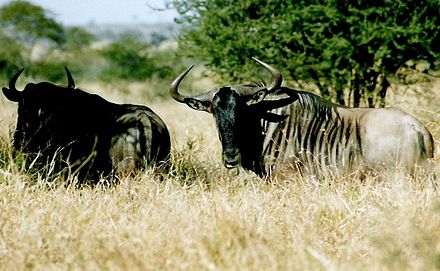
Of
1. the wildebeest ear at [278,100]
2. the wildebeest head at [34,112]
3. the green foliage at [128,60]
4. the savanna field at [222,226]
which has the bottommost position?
the green foliage at [128,60]

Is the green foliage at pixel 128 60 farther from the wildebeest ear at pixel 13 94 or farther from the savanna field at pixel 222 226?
the savanna field at pixel 222 226

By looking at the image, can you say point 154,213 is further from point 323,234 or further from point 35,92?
point 35,92

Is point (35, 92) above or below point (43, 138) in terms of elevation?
above

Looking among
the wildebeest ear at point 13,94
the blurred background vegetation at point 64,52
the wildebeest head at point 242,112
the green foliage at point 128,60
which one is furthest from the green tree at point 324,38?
the green foliage at point 128,60

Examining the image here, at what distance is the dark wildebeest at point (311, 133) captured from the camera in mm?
5594

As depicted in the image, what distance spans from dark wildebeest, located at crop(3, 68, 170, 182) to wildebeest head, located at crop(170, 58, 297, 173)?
481mm

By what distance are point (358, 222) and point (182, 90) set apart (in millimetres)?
12683

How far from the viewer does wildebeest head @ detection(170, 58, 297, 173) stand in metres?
5.48

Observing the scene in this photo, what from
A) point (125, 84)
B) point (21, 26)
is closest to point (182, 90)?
point (125, 84)

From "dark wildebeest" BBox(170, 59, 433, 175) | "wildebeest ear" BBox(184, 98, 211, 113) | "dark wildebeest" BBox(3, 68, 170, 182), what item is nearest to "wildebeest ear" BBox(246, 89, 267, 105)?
"dark wildebeest" BBox(170, 59, 433, 175)

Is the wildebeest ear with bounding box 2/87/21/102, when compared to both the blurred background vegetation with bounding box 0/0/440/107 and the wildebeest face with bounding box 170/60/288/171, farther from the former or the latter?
the blurred background vegetation with bounding box 0/0/440/107

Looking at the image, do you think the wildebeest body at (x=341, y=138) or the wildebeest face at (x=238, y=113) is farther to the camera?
the wildebeest body at (x=341, y=138)

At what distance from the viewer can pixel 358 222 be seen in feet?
13.2

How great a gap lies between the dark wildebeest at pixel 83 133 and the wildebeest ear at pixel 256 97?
84cm
